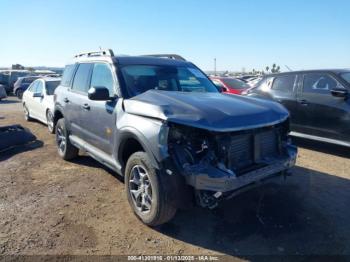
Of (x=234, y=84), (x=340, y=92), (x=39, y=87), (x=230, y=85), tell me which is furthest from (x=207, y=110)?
(x=234, y=84)

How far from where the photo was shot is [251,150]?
3.85 meters

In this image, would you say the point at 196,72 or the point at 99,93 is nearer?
the point at 99,93

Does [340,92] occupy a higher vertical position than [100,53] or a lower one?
lower

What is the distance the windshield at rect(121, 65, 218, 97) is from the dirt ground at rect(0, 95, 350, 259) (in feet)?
5.33

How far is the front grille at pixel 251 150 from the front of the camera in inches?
144

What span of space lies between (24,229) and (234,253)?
2.44 metres

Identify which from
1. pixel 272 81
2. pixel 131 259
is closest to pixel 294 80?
pixel 272 81

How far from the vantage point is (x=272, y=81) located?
8266mm

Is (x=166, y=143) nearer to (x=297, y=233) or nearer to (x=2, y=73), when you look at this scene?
(x=297, y=233)

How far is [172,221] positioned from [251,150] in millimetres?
1299

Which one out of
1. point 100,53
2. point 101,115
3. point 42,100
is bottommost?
point 42,100

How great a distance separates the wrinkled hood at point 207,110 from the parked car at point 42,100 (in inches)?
251

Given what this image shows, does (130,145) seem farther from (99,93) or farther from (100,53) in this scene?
(100,53)

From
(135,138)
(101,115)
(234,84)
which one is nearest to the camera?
(135,138)
